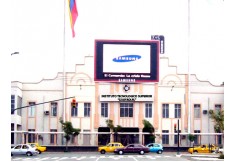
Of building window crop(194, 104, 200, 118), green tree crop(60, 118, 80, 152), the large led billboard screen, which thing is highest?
the large led billboard screen

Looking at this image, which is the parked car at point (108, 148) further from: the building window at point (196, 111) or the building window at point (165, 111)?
the building window at point (196, 111)

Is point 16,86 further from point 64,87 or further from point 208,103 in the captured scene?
point 208,103

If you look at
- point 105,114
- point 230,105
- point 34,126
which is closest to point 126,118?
point 105,114

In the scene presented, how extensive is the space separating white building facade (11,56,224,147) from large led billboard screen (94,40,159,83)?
0.79m

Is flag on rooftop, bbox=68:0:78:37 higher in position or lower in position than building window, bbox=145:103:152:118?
higher

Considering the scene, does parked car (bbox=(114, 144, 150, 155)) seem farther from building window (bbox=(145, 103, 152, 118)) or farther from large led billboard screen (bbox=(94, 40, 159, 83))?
large led billboard screen (bbox=(94, 40, 159, 83))

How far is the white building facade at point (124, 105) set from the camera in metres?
54.0

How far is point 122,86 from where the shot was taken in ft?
179

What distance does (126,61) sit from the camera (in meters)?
53.4

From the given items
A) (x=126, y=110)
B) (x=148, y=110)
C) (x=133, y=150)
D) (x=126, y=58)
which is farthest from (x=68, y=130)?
(x=126, y=58)

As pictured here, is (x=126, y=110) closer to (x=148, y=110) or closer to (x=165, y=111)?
(x=148, y=110)

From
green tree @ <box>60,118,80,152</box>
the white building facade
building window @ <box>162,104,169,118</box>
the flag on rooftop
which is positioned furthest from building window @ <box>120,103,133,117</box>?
the flag on rooftop

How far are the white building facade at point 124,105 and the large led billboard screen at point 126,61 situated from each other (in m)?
0.79

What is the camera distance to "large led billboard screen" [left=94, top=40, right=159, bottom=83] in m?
53.0
